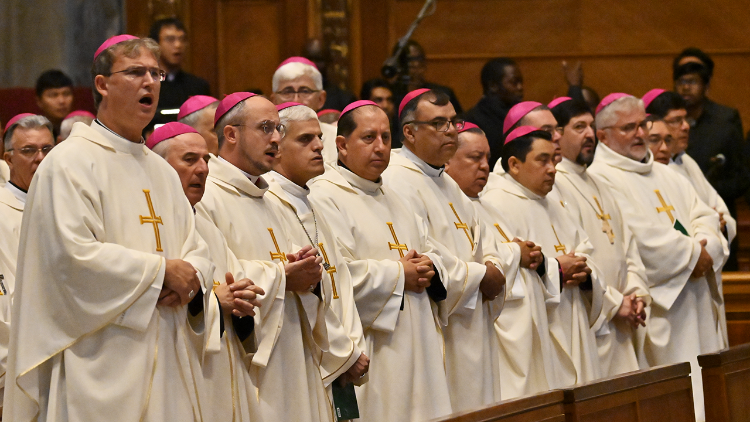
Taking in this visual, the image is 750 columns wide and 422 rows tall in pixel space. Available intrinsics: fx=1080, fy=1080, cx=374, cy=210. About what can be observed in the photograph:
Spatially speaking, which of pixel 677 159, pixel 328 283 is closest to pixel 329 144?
pixel 328 283

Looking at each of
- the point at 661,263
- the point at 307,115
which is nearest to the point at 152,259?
the point at 307,115

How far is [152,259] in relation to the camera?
3.96 meters

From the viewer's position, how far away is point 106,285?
390 centimetres

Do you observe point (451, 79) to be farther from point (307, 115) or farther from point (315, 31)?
point (307, 115)

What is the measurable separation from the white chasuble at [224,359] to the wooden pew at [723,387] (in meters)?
2.31

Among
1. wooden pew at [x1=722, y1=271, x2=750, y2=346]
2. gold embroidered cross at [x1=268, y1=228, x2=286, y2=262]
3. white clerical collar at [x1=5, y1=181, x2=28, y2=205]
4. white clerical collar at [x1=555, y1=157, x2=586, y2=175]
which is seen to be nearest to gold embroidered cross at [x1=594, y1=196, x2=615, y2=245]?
white clerical collar at [x1=555, y1=157, x2=586, y2=175]

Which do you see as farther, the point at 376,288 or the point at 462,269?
the point at 462,269

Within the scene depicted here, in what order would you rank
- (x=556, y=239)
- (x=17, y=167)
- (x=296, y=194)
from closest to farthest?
(x=296, y=194) → (x=17, y=167) → (x=556, y=239)

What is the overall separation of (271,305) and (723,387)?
234 centimetres

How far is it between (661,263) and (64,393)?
5.01m

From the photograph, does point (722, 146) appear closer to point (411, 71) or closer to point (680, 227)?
point (680, 227)

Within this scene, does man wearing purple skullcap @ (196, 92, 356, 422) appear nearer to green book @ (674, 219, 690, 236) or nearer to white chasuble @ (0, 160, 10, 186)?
white chasuble @ (0, 160, 10, 186)

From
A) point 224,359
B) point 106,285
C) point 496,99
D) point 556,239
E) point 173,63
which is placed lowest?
point 224,359

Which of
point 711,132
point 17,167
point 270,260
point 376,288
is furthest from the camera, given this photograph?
point 711,132
